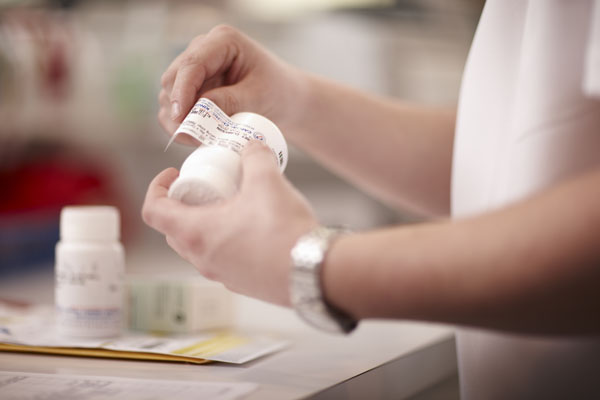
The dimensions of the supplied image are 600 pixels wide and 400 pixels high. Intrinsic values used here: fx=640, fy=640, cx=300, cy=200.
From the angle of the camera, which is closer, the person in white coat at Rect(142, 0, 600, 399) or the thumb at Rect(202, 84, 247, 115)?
the person in white coat at Rect(142, 0, 600, 399)

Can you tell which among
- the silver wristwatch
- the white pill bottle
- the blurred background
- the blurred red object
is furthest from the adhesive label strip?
the blurred red object

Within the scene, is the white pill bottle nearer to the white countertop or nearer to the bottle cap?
the bottle cap

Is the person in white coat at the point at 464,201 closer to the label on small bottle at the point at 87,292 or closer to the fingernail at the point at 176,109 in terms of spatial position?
the fingernail at the point at 176,109

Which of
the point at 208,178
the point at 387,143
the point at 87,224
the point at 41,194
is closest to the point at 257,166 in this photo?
the point at 208,178

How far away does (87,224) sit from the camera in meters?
0.63

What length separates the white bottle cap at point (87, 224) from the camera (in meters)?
0.63

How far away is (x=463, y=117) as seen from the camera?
64 cm

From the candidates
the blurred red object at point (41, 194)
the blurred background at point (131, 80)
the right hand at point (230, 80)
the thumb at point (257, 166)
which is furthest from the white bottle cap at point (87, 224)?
the blurred red object at point (41, 194)

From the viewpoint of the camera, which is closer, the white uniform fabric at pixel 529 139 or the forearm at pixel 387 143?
the white uniform fabric at pixel 529 139

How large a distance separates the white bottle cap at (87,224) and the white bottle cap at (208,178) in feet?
0.63

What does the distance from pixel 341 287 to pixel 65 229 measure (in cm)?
35

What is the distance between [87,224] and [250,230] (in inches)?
11.0

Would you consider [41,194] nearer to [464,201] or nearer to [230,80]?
[230,80]

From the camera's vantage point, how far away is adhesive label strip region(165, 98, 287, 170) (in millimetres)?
505
